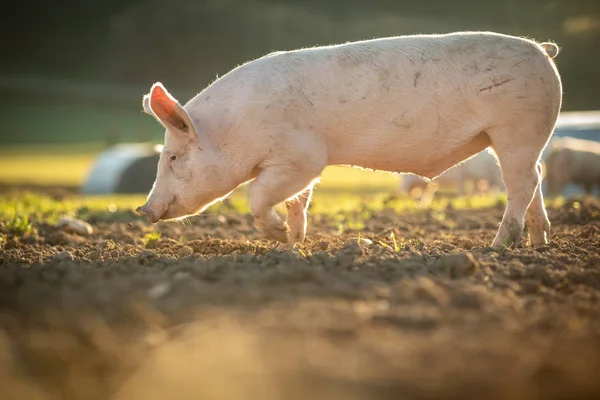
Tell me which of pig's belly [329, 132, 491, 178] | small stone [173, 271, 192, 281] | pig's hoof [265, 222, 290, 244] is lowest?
pig's hoof [265, 222, 290, 244]

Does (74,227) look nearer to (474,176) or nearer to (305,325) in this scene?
(305,325)

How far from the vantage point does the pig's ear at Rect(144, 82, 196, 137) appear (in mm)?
5633

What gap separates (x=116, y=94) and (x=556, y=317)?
40.2 metres

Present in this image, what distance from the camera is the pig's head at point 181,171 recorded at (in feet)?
18.9

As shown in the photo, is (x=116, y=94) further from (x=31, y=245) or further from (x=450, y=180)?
(x=31, y=245)

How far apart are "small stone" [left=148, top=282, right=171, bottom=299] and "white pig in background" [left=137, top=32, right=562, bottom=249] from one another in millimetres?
1860

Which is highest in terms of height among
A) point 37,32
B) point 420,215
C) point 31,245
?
point 37,32

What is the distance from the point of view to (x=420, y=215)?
908 cm

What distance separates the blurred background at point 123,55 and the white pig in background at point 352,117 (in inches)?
964

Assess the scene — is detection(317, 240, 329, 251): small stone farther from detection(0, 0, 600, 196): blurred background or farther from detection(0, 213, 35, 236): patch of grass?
detection(0, 0, 600, 196): blurred background

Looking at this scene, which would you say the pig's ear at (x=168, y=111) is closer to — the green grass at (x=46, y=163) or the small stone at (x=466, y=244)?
the small stone at (x=466, y=244)

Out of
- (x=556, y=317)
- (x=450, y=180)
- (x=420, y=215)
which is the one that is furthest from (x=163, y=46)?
(x=556, y=317)

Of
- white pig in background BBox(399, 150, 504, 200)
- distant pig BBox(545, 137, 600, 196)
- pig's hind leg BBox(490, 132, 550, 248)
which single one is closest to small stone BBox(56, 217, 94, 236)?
pig's hind leg BBox(490, 132, 550, 248)

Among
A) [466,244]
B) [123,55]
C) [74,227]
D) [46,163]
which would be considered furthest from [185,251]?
[123,55]
